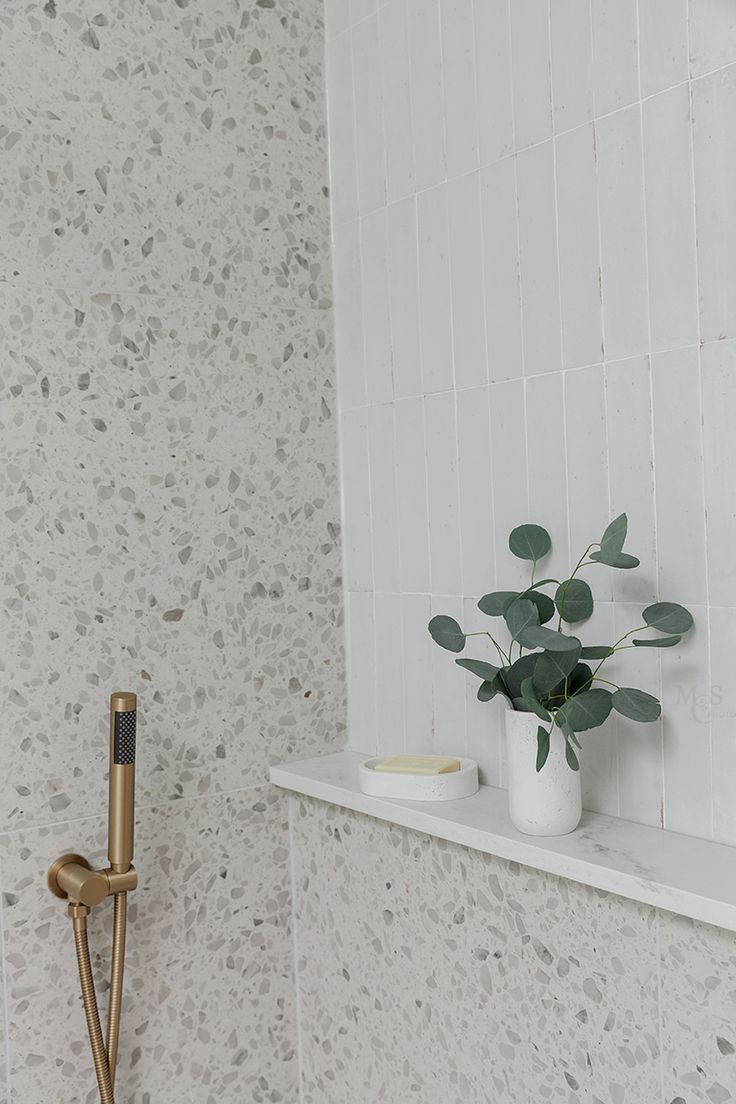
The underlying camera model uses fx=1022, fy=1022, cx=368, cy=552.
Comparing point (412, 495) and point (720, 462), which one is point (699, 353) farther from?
point (412, 495)

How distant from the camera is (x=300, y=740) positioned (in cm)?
143

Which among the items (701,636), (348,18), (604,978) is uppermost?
(348,18)

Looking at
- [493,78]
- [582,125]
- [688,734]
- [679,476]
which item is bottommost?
[688,734]

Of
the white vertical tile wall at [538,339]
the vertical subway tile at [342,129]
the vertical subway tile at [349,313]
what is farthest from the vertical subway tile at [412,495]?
the vertical subway tile at [342,129]

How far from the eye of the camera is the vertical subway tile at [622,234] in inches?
39.4

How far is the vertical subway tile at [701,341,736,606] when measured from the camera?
929mm

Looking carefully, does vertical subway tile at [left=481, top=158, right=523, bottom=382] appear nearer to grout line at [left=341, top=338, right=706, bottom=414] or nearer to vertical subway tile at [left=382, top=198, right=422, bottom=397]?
grout line at [left=341, top=338, right=706, bottom=414]

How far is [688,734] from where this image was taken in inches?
38.6

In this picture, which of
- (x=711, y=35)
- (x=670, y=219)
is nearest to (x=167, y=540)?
(x=670, y=219)

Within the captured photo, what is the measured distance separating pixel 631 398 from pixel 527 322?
18cm

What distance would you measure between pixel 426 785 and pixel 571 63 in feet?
2.61

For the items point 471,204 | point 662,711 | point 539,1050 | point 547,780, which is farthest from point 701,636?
point 471,204

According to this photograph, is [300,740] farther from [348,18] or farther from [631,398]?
[348,18]

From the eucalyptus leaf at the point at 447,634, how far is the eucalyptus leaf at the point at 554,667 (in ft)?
0.40
